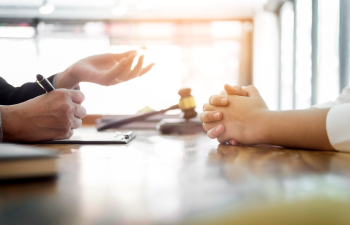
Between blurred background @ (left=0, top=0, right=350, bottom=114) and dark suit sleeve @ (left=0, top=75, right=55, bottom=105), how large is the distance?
4.04 metres

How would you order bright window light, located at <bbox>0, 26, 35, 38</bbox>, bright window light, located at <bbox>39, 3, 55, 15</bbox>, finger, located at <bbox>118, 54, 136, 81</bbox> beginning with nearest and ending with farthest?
1. finger, located at <bbox>118, 54, 136, 81</bbox>
2. bright window light, located at <bbox>39, 3, 55, 15</bbox>
3. bright window light, located at <bbox>0, 26, 35, 38</bbox>

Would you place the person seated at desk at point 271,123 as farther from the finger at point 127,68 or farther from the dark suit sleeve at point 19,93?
the dark suit sleeve at point 19,93

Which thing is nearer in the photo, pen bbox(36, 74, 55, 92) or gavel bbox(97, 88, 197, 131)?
pen bbox(36, 74, 55, 92)

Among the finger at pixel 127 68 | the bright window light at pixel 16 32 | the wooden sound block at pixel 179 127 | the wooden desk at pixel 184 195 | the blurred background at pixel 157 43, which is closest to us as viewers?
the wooden desk at pixel 184 195

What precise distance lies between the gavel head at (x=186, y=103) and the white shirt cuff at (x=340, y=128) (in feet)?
2.43

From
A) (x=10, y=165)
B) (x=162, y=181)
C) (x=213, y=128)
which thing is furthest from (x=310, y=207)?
(x=213, y=128)

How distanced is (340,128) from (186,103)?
0.76 m

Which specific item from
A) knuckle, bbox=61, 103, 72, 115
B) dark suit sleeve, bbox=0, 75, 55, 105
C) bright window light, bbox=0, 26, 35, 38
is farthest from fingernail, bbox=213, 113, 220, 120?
bright window light, bbox=0, 26, 35, 38

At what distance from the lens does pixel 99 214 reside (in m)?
0.20

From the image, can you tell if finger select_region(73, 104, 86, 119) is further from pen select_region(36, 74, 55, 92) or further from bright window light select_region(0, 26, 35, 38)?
bright window light select_region(0, 26, 35, 38)

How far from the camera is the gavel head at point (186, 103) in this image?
49.1 inches

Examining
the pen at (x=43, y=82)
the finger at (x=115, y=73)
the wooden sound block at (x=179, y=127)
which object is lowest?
the wooden sound block at (x=179, y=127)

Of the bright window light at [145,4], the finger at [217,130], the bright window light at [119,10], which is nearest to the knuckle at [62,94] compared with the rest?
the finger at [217,130]

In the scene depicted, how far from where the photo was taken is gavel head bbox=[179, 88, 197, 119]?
1.25 m
